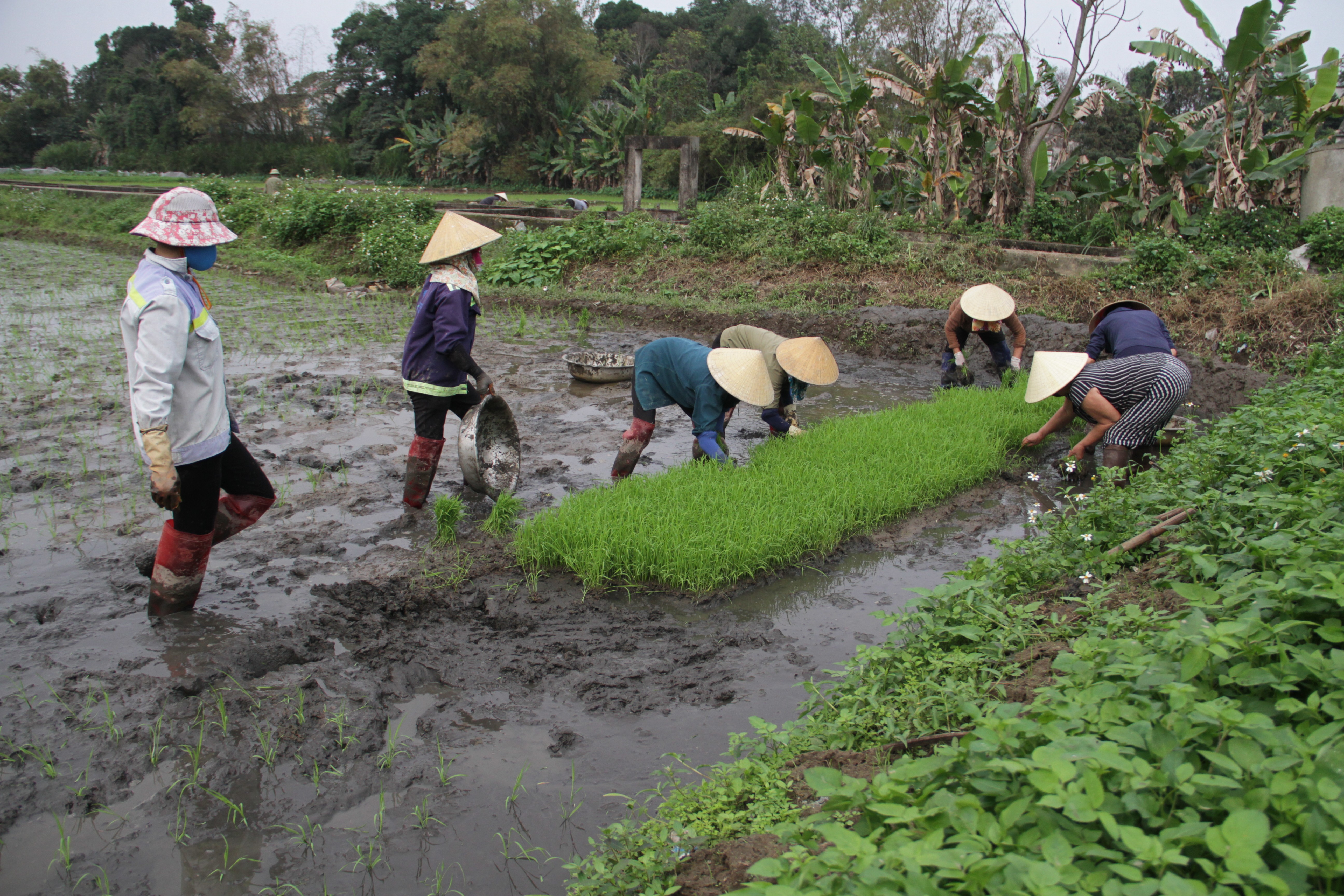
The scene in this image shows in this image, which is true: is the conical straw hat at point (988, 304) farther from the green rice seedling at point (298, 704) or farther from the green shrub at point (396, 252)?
the green shrub at point (396, 252)

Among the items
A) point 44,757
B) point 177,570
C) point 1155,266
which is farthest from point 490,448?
point 1155,266

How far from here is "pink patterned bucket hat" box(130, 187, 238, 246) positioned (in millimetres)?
3168

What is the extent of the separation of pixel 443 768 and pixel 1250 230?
1093 cm

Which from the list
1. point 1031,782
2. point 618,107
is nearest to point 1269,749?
point 1031,782

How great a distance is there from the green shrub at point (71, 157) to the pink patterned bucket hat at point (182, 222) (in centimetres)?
5177

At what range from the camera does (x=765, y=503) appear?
4586 mm

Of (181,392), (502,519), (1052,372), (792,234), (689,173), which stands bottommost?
(502,519)

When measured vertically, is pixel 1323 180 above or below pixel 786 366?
above

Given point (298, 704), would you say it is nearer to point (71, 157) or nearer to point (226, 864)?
point (226, 864)

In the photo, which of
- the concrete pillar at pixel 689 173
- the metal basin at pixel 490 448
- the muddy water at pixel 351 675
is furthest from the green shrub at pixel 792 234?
the metal basin at pixel 490 448

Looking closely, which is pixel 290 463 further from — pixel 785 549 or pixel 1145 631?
pixel 1145 631

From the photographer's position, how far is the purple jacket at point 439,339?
180 inches

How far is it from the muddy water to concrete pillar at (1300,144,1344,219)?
764 centimetres

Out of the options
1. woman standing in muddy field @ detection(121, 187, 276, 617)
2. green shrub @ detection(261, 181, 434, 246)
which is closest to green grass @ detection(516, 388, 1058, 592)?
woman standing in muddy field @ detection(121, 187, 276, 617)
